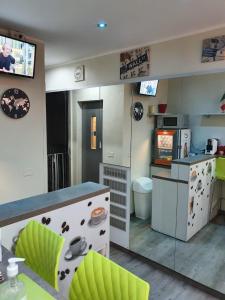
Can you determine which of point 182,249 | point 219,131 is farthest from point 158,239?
point 219,131

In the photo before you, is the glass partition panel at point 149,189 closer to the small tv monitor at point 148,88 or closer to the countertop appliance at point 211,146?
the small tv monitor at point 148,88

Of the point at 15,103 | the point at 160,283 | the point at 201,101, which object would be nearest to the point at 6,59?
the point at 15,103

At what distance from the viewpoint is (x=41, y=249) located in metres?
1.37

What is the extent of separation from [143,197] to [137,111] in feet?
3.90

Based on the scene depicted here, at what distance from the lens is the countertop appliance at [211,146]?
2.80m

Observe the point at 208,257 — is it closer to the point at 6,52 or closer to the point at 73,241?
the point at 73,241

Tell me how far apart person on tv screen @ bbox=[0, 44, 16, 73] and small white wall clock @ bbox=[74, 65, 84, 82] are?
115 centimetres

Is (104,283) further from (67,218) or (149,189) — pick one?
(149,189)

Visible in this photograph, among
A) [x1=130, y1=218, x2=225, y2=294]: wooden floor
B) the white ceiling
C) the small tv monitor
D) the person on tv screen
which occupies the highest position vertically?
the white ceiling

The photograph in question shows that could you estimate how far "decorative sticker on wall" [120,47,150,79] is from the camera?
8.81 feet

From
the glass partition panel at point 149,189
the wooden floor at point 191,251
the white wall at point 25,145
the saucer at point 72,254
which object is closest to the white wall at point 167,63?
the glass partition panel at point 149,189

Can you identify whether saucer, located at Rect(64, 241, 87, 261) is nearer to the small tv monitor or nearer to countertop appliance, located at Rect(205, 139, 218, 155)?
countertop appliance, located at Rect(205, 139, 218, 155)

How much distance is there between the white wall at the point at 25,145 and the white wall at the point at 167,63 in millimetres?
726

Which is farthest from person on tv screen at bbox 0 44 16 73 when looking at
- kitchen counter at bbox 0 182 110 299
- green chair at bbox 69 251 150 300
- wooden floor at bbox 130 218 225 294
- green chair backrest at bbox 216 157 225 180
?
green chair backrest at bbox 216 157 225 180
